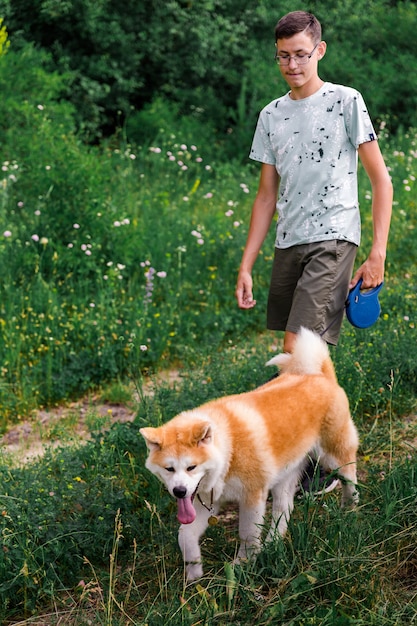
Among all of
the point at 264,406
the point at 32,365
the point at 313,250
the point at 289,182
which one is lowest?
the point at 32,365

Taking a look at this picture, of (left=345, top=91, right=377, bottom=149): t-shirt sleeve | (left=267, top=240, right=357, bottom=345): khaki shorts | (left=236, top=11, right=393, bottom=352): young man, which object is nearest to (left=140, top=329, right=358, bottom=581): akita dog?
(left=267, top=240, right=357, bottom=345): khaki shorts

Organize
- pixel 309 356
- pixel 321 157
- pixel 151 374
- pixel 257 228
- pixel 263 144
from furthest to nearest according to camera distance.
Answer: pixel 151 374
pixel 257 228
pixel 263 144
pixel 321 157
pixel 309 356

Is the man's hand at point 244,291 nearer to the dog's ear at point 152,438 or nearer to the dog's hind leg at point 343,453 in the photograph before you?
the dog's hind leg at point 343,453

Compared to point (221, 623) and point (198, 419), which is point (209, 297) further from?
point (221, 623)

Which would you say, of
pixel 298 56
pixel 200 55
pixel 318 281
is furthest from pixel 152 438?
pixel 200 55

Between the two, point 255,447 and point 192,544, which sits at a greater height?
point 255,447

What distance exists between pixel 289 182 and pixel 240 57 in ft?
32.2

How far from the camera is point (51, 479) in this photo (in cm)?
443

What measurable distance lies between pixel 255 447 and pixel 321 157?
4.96 feet

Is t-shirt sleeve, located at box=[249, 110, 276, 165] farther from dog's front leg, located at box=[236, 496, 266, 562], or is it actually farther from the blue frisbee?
dog's front leg, located at box=[236, 496, 266, 562]

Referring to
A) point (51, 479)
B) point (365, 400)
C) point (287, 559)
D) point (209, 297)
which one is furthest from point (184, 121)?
point (287, 559)

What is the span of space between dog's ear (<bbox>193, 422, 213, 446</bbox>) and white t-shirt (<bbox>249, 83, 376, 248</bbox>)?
Result: 4.35 ft

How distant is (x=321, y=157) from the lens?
4.33m

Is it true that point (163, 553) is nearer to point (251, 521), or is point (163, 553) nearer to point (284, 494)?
point (251, 521)
